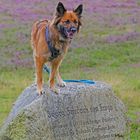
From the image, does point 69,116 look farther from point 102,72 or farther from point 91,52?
point 91,52

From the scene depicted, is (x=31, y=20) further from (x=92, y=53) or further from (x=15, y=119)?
(x=15, y=119)

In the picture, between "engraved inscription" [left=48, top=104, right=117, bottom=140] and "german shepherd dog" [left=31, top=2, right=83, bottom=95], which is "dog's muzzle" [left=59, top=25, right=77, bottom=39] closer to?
"german shepherd dog" [left=31, top=2, right=83, bottom=95]

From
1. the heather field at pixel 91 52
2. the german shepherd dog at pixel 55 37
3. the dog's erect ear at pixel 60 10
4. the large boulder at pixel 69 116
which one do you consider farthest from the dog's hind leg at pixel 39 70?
the heather field at pixel 91 52

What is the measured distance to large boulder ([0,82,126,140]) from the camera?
35.0 ft

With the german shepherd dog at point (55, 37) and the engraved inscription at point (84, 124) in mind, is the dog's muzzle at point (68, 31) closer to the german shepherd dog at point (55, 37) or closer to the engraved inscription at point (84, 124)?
the german shepherd dog at point (55, 37)

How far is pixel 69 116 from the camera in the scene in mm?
11078

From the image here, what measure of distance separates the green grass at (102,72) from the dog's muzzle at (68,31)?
380 centimetres

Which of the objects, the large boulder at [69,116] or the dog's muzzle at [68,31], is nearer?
the dog's muzzle at [68,31]

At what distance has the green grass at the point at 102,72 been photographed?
56.1ft

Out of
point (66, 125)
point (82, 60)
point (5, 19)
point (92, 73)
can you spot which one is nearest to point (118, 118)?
point (66, 125)

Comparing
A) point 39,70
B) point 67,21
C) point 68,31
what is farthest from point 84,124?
point 67,21

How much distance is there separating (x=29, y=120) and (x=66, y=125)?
775 millimetres

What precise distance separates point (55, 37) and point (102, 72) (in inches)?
492

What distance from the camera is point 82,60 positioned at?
25312 mm
